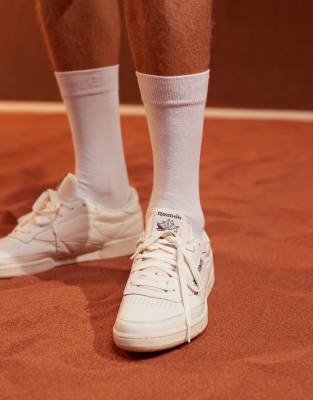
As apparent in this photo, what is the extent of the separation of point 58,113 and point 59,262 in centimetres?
176

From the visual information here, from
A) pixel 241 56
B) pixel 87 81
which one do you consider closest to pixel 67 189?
pixel 87 81

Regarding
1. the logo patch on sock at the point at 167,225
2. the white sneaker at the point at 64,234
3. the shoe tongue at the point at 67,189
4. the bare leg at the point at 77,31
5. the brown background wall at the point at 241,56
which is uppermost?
the bare leg at the point at 77,31

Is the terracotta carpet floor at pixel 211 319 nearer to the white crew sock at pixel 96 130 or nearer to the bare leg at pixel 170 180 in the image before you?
the bare leg at pixel 170 180

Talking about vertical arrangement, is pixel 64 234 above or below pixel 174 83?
below

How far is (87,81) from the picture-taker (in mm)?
1023

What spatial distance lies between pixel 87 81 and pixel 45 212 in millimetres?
246

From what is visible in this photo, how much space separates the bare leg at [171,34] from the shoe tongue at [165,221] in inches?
8.1

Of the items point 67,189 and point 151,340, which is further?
point 67,189

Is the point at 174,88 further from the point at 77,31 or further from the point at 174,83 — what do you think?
the point at 77,31

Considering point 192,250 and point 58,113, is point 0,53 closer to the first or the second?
point 58,113

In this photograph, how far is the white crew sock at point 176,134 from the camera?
0.82 meters

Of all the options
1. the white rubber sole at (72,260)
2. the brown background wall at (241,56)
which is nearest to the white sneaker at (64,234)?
the white rubber sole at (72,260)

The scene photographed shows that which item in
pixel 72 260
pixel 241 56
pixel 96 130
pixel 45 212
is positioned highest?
pixel 96 130

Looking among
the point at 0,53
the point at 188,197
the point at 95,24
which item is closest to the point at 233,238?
the point at 188,197
